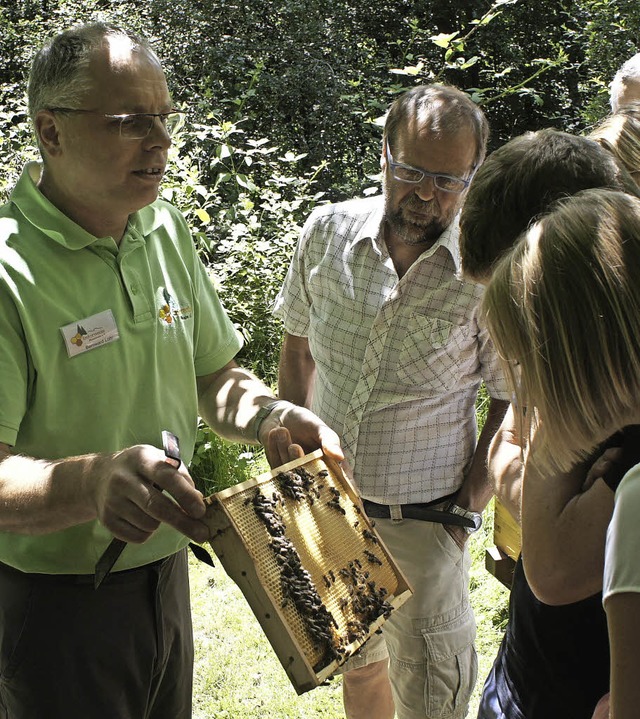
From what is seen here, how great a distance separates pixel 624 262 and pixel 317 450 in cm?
116

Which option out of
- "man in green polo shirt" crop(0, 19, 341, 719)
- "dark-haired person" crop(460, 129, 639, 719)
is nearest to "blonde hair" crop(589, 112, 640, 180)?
"dark-haired person" crop(460, 129, 639, 719)

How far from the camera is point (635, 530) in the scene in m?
1.22

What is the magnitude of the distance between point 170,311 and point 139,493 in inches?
29.8

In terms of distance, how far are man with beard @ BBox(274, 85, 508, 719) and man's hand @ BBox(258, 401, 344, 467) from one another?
47 cm

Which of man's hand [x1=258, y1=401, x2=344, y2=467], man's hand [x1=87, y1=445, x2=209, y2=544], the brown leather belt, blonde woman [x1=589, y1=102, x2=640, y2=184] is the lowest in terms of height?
the brown leather belt

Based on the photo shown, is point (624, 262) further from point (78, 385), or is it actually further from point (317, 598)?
point (78, 385)

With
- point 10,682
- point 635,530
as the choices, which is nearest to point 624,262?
point 635,530

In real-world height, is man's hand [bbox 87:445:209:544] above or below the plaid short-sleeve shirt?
above

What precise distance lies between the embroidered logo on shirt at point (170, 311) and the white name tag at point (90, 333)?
193mm

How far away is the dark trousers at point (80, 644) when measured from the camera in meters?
2.12

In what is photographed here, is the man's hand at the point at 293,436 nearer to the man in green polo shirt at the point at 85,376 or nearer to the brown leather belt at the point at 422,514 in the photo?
the man in green polo shirt at the point at 85,376

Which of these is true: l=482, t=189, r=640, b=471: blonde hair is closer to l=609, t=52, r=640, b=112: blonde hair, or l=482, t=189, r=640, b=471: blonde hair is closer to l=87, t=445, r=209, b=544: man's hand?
l=87, t=445, r=209, b=544: man's hand

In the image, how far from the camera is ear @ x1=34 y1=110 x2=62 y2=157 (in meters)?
2.19

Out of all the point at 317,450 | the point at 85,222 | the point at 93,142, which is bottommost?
the point at 317,450
